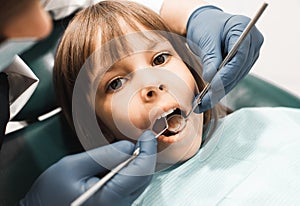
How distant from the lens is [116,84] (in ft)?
2.95

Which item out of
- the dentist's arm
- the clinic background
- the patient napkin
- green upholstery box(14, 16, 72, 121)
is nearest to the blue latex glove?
the dentist's arm

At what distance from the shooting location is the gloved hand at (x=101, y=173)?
76 centimetres

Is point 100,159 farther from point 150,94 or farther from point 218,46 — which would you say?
point 218,46

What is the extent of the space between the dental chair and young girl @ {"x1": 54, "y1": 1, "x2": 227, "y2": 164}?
0.15 metres

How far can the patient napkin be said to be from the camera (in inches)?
34.8

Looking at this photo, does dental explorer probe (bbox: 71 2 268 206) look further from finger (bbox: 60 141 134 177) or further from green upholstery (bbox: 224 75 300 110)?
green upholstery (bbox: 224 75 300 110)

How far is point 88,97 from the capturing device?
0.93m

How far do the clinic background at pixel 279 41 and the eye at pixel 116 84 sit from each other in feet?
2.41

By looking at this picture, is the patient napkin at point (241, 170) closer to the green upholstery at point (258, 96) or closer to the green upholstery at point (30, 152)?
the green upholstery at point (258, 96)

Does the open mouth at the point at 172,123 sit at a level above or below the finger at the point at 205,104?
below

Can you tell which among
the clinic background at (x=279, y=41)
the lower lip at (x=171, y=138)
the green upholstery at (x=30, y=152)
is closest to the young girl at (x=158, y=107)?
the lower lip at (x=171, y=138)

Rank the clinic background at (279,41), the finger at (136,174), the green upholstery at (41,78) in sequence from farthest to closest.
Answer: the clinic background at (279,41)
the green upholstery at (41,78)
the finger at (136,174)

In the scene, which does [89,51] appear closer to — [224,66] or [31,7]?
[224,66]

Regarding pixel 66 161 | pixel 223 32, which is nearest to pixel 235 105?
pixel 223 32
